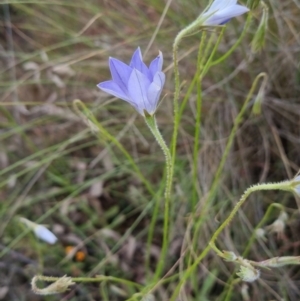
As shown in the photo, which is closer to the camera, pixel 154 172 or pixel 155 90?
pixel 155 90

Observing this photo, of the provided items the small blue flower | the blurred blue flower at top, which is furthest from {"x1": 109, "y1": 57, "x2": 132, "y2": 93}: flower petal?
the blurred blue flower at top

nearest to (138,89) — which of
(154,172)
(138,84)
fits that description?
(138,84)

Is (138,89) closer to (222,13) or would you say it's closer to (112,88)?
(112,88)

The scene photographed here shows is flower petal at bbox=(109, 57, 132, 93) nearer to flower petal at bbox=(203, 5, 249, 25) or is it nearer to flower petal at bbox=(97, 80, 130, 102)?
flower petal at bbox=(97, 80, 130, 102)

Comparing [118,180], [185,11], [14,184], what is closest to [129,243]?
[118,180]

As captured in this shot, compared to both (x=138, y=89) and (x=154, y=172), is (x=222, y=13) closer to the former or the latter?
(x=138, y=89)

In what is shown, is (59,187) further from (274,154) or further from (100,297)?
(274,154)

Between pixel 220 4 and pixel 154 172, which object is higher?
pixel 220 4
